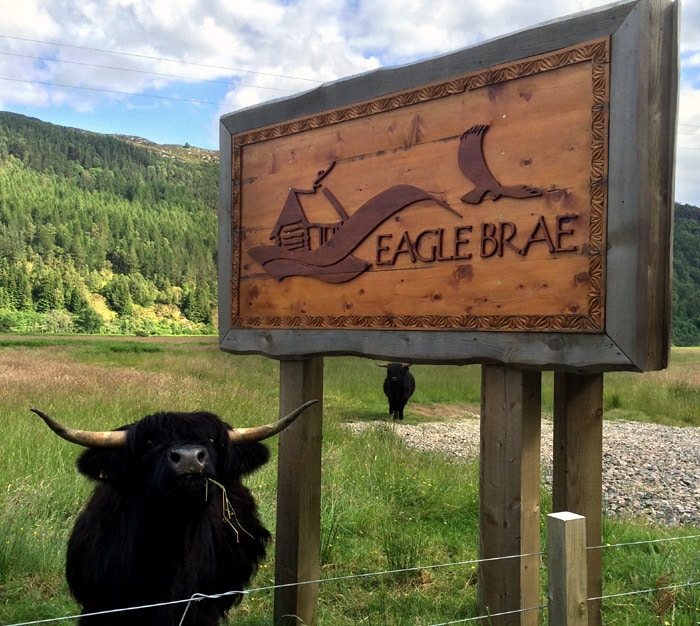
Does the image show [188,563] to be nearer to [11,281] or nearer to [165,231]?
[11,281]

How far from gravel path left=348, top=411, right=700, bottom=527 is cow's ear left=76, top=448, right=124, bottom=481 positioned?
5582 millimetres

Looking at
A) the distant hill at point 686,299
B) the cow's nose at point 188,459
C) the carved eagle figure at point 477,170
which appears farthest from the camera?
the distant hill at point 686,299

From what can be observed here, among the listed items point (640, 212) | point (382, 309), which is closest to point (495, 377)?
A: point (382, 309)

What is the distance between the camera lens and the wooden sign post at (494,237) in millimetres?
2338

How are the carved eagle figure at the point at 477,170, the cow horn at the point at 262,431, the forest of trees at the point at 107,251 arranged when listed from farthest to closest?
the forest of trees at the point at 107,251 → the cow horn at the point at 262,431 → the carved eagle figure at the point at 477,170

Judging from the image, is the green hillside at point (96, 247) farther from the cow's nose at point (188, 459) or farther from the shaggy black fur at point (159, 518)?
the cow's nose at point (188, 459)

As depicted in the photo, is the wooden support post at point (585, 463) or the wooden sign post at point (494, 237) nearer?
the wooden sign post at point (494, 237)

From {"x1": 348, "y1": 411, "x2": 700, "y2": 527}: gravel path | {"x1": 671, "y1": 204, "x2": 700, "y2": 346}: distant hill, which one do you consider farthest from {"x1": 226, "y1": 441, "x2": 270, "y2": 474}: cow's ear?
{"x1": 671, "y1": 204, "x2": 700, "y2": 346}: distant hill

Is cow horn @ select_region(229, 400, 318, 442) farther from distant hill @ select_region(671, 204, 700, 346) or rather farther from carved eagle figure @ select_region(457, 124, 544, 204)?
distant hill @ select_region(671, 204, 700, 346)

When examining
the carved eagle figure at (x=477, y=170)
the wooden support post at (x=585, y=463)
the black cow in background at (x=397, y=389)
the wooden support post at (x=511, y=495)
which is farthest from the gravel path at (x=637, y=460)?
the carved eagle figure at (x=477, y=170)

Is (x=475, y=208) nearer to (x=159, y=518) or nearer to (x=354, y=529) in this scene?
(x=159, y=518)

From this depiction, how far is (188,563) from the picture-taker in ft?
10.0

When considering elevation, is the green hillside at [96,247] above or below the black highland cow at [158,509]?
above

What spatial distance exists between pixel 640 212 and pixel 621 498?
249 inches
